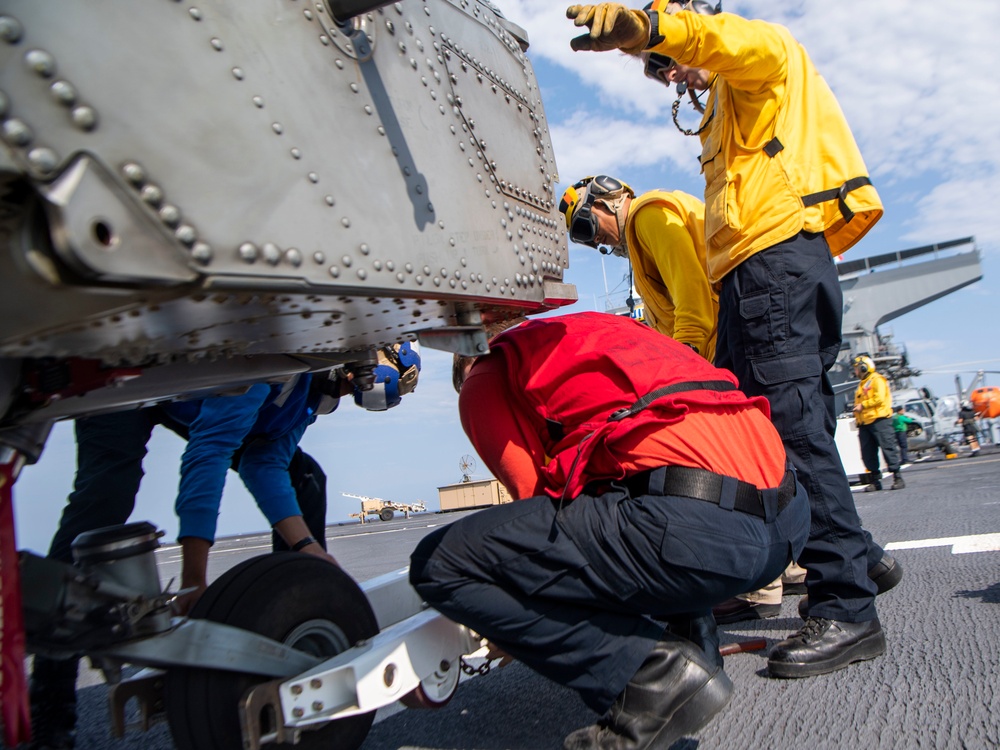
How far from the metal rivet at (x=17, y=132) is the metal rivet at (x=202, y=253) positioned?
0.22 m

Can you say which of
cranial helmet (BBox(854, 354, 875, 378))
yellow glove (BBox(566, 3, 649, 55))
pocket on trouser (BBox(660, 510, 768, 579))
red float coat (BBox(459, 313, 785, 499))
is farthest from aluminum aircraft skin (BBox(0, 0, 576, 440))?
cranial helmet (BBox(854, 354, 875, 378))

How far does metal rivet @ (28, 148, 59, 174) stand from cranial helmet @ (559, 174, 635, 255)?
8.89 ft

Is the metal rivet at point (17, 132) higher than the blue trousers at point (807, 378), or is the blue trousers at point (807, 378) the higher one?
the metal rivet at point (17, 132)

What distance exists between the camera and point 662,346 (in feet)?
6.17

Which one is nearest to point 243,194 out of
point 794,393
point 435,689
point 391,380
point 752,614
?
point 435,689

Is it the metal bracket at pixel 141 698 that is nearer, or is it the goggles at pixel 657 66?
the metal bracket at pixel 141 698

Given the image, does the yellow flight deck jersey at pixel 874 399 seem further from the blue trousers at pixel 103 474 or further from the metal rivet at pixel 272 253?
the metal rivet at pixel 272 253

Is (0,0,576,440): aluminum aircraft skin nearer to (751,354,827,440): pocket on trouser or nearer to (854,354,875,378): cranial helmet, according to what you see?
(751,354,827,440): pocket on trouser

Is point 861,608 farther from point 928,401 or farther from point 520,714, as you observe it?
point 928,401

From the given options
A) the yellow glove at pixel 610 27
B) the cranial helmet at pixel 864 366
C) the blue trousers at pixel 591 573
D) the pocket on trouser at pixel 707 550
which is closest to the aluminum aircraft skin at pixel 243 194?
the yellow glove at pixel 610 27

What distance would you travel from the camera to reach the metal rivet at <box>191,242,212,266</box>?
3.28 feet

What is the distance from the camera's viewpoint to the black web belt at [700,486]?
1612 millimetres

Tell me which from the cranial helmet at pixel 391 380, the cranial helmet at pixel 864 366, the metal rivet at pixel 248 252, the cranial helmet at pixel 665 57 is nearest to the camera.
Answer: the metal rivet at pixel 248 252

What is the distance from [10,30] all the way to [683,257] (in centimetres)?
260
